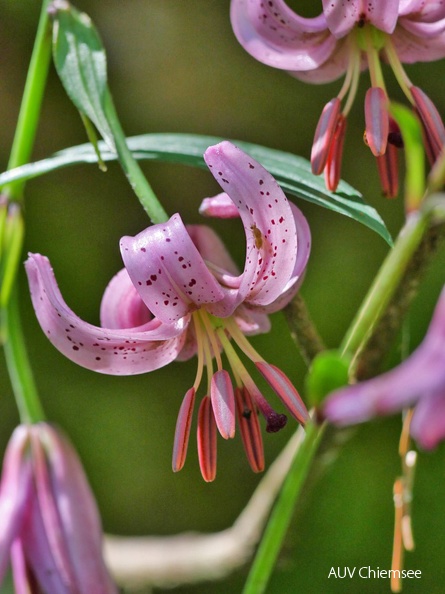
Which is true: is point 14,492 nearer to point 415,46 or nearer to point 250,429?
point 250,429

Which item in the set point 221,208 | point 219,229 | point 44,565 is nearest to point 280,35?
point 221,208

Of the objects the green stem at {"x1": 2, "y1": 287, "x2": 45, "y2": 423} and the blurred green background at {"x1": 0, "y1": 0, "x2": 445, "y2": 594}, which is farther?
the blurred green background at {"x1": 0, "y1": 0, "x2": 445, "y2": 594}

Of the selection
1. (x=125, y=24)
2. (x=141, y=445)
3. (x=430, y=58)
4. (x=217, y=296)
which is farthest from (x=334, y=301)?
(x=217, y=296)

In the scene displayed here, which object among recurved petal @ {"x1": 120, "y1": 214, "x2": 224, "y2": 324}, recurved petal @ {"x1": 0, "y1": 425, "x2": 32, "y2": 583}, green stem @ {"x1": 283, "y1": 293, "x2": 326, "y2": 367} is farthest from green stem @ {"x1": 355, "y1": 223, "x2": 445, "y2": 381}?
recurved petal @ {"x1": 0, "y1": 425, "x2": 32, "y2": 583}

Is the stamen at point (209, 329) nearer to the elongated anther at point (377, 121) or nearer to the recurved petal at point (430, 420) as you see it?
the elongated anther at point (377, 121)

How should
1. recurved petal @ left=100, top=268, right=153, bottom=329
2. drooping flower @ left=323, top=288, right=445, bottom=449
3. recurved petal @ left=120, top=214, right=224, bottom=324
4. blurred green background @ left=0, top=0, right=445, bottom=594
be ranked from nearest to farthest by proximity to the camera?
drooping flower @ left=323, top=288, right=445, bottom=449, recurved petal @ left=120, top=214, right=224, bottom=324, recurved petal @ left=100, top=268, right=153, bottom=329, blurred green background @ left=0, top=0, right=445, bottom=594

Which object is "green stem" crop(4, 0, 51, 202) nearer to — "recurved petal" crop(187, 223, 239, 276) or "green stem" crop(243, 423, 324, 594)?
"recurved petal" crop(187, 223, 239, 276)
